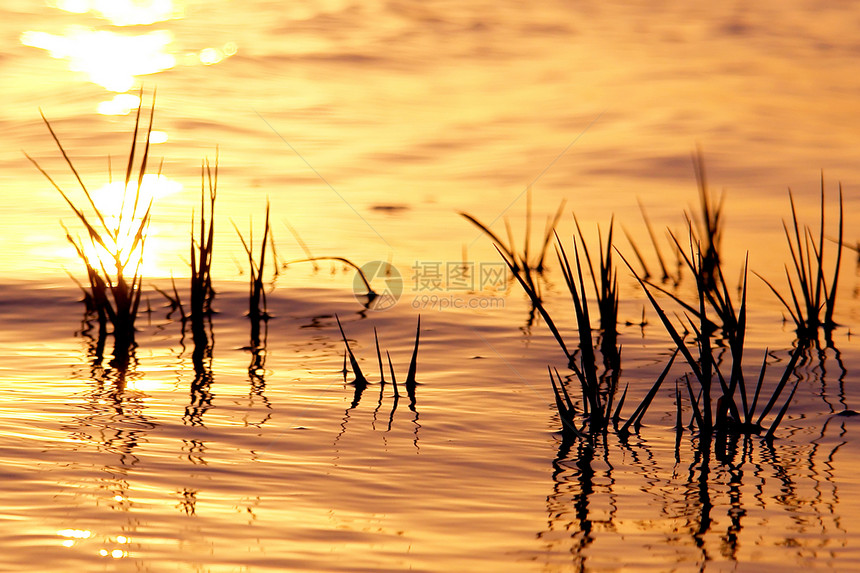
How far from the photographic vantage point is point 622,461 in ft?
8.63

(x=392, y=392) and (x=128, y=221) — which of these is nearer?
(x=392, y=392)

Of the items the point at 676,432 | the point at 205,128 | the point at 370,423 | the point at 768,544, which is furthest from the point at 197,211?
the point at 768,544

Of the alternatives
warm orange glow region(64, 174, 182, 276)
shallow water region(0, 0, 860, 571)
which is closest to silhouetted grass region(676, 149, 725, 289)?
shallow water region(0, 0, 860, 571)

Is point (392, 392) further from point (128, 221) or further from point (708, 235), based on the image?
point (128, 221)

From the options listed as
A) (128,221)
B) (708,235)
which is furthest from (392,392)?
(128,221)

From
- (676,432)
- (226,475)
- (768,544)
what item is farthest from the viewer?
(676,432)

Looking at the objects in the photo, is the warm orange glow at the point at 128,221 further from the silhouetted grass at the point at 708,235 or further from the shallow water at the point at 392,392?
the silhouetted grass at the point at 708,235

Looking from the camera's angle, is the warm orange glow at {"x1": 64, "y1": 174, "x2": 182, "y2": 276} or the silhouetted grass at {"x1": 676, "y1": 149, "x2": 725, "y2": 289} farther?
the warm orange glow at {"x1": 64, "y1": 174, "x2": 182, "y2": 276}

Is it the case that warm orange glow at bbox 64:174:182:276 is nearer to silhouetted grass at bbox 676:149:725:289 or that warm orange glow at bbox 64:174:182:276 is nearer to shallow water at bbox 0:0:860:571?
shallow water at bbox 0:0:860:571

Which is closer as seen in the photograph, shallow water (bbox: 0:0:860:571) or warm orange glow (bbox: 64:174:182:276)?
shallow water (bbox: 0:0:860:571)

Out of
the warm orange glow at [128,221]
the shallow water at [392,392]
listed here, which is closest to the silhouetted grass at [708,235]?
the shallow water at [392,392]

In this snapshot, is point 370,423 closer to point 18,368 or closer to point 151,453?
A: point 151,453

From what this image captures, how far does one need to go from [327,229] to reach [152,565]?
4237 millimetres

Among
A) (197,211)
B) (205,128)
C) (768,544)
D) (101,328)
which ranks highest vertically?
(205,128)
